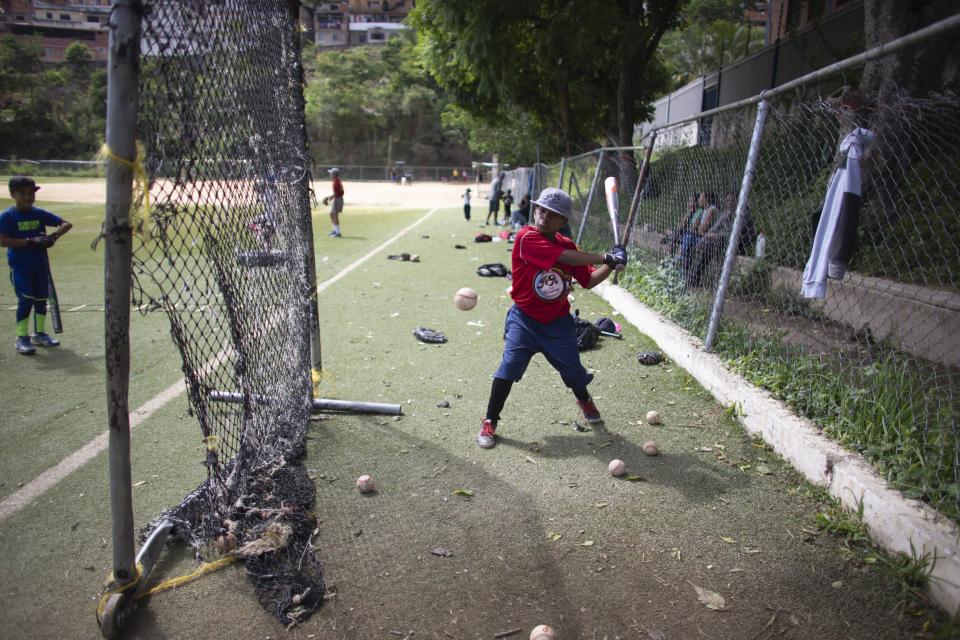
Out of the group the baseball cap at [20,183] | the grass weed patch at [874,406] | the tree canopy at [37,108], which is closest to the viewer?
the grass weed patch at [874,406]

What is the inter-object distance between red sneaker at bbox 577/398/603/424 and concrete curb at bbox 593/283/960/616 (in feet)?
3.33

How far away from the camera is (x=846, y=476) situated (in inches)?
121

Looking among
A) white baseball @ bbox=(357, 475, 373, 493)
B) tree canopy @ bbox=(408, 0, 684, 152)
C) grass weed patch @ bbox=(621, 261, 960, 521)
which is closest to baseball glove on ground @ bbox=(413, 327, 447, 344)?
grass weed patch @ bbox=(621, 261, 960, 521)

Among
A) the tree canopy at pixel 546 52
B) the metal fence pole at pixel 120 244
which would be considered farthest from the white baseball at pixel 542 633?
the tree canopy at pixel 546 52

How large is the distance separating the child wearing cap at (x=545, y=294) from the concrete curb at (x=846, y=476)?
46.7 inches

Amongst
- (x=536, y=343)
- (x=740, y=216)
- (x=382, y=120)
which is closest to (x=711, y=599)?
(x=536, y=343)

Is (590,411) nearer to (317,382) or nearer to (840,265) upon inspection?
(840,265)

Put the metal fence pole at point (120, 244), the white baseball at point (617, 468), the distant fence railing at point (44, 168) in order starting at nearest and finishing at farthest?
the metal fence pole at point (120, 244), the white baseball at point (617, 468), the distant fence railing at point (44, 168)

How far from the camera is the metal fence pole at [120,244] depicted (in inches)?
83.0

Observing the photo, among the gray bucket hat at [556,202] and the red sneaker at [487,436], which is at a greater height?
the gray bucket hat at [556,202]

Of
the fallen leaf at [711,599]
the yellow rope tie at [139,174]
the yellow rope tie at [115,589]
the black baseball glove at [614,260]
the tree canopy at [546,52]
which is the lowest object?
the yellow rope tie at [115,589]

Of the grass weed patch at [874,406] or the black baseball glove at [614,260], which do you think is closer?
the grass weed patch at [874,406]

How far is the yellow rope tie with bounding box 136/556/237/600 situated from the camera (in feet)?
8.59

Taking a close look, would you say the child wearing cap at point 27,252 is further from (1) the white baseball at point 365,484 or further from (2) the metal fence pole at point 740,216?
(2) the metal fence pole at point 740,216
